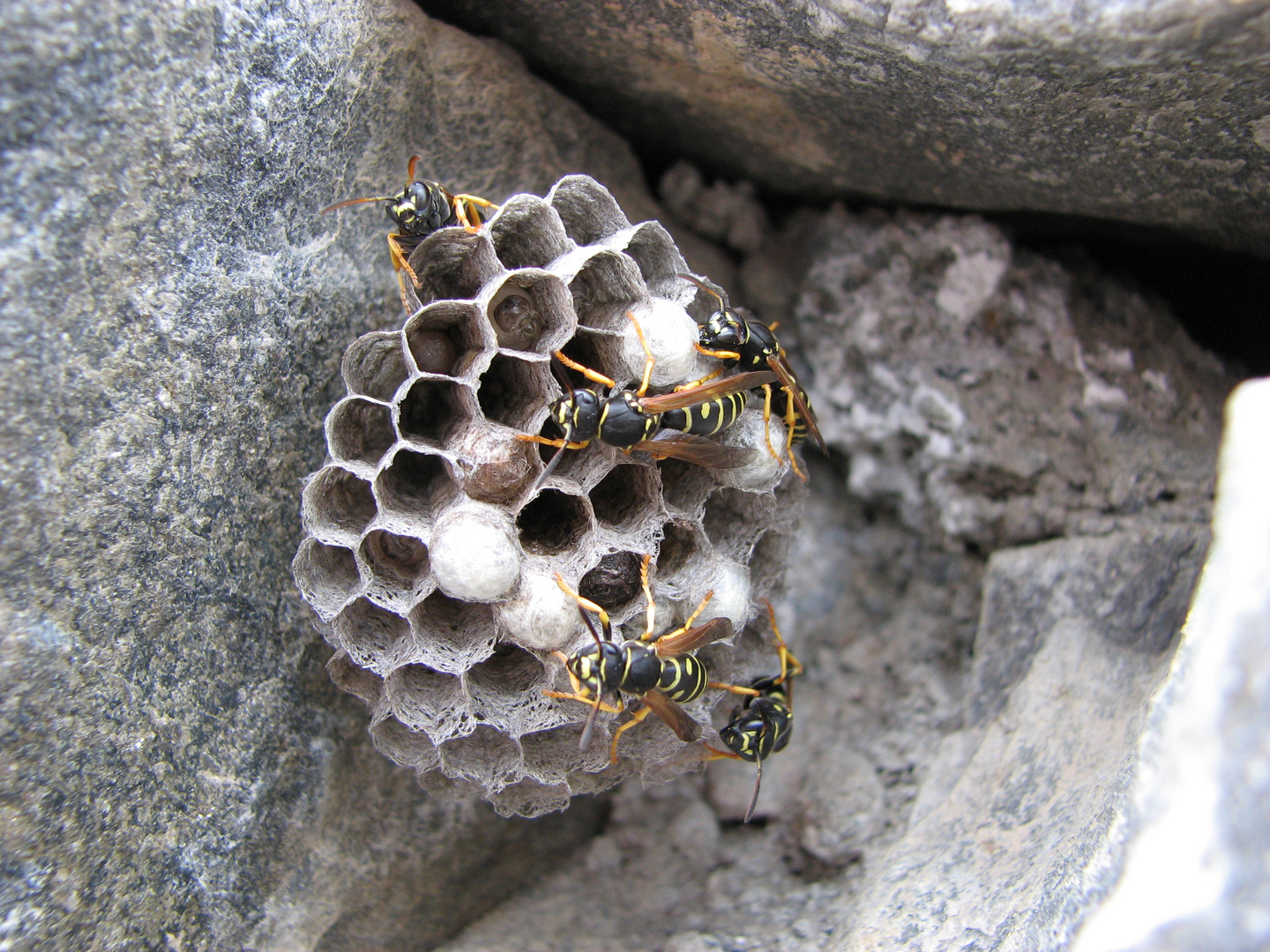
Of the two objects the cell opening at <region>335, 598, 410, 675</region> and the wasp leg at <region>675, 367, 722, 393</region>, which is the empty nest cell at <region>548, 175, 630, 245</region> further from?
the cell opening at <region>335, 598, 410, 675</region>

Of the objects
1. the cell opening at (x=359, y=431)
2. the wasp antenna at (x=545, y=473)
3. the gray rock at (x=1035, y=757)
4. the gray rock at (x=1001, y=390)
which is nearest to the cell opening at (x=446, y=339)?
the cell opening at (x=359, y=431)

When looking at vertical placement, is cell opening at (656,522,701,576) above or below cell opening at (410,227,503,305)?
below

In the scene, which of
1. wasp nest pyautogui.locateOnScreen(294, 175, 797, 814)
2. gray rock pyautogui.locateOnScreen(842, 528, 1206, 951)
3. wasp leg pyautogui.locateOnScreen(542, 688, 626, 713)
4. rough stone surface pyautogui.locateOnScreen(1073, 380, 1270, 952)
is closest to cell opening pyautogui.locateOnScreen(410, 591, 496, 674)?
wasp nest pyautogui.locateOnScreen(294, 175, 797, 814)

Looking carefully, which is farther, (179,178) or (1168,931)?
(179,178)

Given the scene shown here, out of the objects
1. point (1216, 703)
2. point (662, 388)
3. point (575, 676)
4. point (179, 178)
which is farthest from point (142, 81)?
point (1216, 703)

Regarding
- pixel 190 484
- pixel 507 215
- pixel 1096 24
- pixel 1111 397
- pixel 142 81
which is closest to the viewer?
pixel 1096 24

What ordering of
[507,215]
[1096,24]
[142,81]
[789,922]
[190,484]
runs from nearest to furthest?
[1096,24] → [142,81] → [190,484] → [507,215] → [789,922]

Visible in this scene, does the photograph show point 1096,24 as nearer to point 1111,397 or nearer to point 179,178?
point 1111,397
